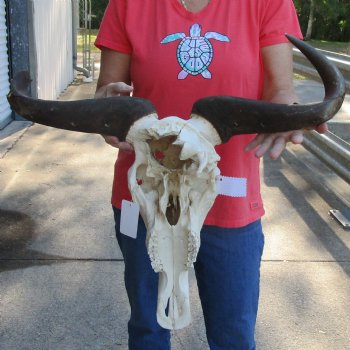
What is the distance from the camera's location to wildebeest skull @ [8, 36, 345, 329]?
1773 millimetres

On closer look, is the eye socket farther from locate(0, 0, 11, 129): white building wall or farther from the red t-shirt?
A: locate(0, 0, 11, 129): white building wall

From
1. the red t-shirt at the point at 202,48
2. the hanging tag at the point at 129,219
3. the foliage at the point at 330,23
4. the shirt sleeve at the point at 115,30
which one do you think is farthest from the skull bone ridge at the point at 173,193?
the foliage at the point at 330,23

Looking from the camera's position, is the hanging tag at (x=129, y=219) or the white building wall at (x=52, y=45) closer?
the hanging tag at (x=129, y=219)

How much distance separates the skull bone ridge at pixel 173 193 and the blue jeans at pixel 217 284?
29 centimetres

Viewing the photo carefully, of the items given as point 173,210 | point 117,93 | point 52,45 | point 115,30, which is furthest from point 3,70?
point 173,210

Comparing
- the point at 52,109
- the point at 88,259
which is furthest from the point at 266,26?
the point at 88,259

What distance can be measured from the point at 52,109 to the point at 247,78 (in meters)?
0.73

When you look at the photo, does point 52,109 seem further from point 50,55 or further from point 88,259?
point 50,55

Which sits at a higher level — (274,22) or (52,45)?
(274,22)

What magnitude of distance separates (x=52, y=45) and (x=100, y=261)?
7.23 metres

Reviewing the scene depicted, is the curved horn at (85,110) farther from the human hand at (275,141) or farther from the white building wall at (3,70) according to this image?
the white building wall at (3,70)

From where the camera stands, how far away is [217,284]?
7.55 ft

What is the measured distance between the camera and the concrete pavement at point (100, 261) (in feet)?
11.6

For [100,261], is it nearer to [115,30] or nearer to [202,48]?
[115,30]
